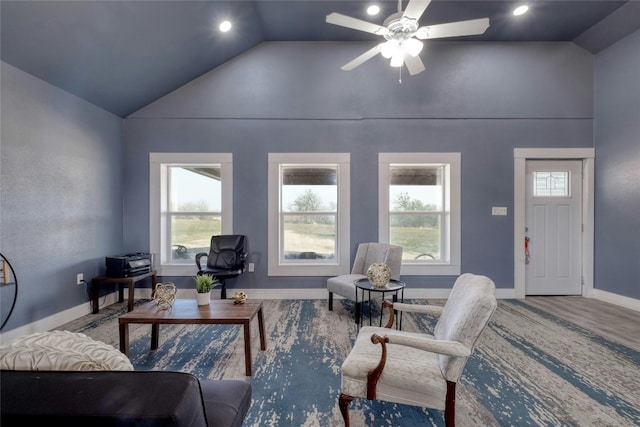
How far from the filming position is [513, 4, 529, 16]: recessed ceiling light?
3613 millimetres

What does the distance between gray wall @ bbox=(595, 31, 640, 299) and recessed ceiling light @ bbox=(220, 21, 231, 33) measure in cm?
526

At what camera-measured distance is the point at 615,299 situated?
3.94 metres

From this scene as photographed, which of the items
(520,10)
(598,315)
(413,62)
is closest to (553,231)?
(598,315)

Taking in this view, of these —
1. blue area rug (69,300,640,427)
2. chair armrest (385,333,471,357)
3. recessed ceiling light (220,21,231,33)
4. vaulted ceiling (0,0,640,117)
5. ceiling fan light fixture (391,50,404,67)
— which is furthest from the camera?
recessed ceiling light (220,21,231,33)

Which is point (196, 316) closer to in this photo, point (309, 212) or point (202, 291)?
point (202, 291)

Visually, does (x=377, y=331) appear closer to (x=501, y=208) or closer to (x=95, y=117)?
(x=501, y=208)

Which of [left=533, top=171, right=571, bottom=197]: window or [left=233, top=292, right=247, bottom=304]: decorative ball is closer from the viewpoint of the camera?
[left=233, top=292, right=247, bottom=304]: decorative ball

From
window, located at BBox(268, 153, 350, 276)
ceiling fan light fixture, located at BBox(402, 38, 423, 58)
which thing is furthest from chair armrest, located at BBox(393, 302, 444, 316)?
window, located at BBox(268, 153, 350, 276)

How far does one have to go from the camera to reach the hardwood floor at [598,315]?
9.79 feet

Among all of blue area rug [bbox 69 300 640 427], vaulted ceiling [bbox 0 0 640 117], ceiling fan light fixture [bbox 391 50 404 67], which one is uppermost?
vaulted ceiling [bbox 0 0 640 117]

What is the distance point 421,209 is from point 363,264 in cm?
131

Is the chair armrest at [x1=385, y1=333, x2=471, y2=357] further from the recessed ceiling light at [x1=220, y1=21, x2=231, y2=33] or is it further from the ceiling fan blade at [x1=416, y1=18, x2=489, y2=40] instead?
the recessed ceiling light at [x1=220, y1=21, x2=231, y2=33]

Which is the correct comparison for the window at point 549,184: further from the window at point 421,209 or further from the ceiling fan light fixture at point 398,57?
the ceiling fan light fixture at point 398,57

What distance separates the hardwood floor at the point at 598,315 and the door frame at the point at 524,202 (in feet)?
1.00
